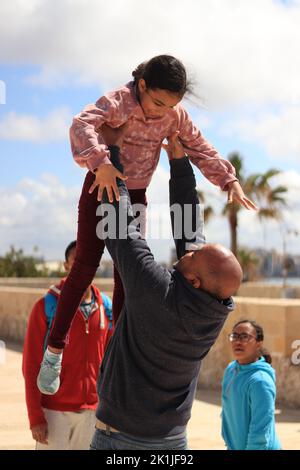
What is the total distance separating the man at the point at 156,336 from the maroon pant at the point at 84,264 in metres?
0.29

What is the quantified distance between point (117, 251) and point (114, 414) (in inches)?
23.8

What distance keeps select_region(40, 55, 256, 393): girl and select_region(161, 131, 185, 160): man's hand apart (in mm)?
30

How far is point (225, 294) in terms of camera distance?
10.2ft

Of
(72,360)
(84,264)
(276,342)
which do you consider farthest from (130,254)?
(276,342)

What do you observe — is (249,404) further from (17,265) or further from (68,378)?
(17,265)

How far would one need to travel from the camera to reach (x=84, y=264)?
3590 mm

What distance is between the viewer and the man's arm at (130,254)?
311 cm

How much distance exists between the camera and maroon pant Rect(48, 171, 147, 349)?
3.48 meters

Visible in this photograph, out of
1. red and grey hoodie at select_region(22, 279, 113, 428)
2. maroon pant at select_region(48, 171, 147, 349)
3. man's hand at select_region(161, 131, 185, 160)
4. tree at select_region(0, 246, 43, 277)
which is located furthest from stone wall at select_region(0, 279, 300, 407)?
tree at select_region(0, 246, 43, 277)

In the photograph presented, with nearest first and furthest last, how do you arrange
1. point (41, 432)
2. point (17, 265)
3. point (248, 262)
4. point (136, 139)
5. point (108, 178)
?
point (108, 178) → point (136, 139) → point (41, 432) → point (17, 265) → point (248, 262)

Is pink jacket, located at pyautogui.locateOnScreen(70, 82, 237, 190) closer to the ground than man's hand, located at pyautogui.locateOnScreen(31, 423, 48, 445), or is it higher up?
higher up

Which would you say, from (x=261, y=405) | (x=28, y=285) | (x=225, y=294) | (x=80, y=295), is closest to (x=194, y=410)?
(x=261, y=405)

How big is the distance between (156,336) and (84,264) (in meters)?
0.58

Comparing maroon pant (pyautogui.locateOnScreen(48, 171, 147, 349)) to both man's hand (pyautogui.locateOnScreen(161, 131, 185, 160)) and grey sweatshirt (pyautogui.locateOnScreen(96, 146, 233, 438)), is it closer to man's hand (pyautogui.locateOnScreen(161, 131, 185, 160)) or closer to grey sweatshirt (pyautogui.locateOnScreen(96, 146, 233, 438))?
man's hand (pyautogui.locateOnScreen(161, 131, 185, 160))
